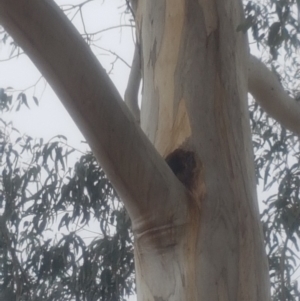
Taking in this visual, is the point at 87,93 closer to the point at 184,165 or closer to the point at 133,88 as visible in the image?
the point at 184,165

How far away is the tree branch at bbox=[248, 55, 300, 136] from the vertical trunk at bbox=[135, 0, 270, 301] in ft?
1.18

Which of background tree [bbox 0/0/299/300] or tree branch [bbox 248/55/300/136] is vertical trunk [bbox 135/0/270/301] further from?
tree branch [bbox 248/55/300/136]

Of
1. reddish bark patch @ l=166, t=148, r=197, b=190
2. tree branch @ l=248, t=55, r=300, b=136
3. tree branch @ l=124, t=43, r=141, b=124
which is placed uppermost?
tree branch @ l=124, t=43, r=141, b=124

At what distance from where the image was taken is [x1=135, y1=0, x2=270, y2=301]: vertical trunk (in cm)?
95

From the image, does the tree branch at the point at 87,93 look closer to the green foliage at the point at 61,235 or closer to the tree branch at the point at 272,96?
the tree branch at the point at 272,96

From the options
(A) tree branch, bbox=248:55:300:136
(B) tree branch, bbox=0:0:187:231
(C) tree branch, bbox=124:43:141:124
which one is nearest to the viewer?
(B) tree branch, bbox=0:0:187:231

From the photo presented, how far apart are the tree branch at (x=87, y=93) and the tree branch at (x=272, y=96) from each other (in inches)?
31.4

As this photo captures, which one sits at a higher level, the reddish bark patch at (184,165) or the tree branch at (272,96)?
the tree branch at (272,96)

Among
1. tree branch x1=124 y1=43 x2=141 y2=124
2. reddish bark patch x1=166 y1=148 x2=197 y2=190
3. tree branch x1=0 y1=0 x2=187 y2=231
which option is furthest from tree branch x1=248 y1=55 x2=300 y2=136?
tree branch x1=0 y1=0 x2=187 y2=231

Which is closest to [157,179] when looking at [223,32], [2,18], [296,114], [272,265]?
[2,18]

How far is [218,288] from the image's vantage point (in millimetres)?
938

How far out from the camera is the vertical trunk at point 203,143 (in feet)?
3.10

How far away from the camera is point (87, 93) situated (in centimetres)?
80

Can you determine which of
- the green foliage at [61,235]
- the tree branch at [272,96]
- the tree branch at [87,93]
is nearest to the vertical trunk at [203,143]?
the tree branch at [87,93]
